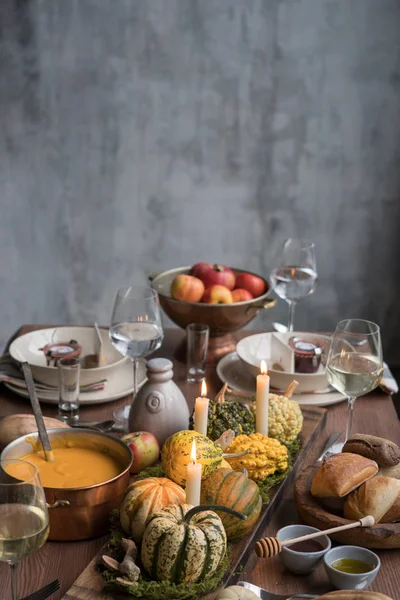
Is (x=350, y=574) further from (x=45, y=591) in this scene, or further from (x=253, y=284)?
(x=253, y=284)

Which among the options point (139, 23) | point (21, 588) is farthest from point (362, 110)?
point (21, 588)

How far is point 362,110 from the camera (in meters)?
3.49

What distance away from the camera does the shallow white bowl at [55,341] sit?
1800 millimetres

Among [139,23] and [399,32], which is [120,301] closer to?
[139,23]

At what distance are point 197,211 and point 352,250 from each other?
2.46ft

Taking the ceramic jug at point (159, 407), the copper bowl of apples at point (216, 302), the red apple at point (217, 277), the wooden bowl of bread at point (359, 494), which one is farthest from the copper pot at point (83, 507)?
the red apple at point (217, 277)

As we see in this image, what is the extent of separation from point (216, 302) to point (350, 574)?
104 centimetres

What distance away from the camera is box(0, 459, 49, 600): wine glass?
1.00 meters

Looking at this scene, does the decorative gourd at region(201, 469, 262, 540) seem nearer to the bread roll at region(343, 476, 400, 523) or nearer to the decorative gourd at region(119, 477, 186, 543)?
the decorative gourd at region(119, 477, 186, 543)

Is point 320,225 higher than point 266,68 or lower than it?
lower

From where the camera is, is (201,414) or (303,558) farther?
(201,414)

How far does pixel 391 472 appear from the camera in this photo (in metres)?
1.33

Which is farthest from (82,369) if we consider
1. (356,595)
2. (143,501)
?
(356,595)

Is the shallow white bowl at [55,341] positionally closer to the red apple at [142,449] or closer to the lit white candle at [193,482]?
the red apple at [142,449]
